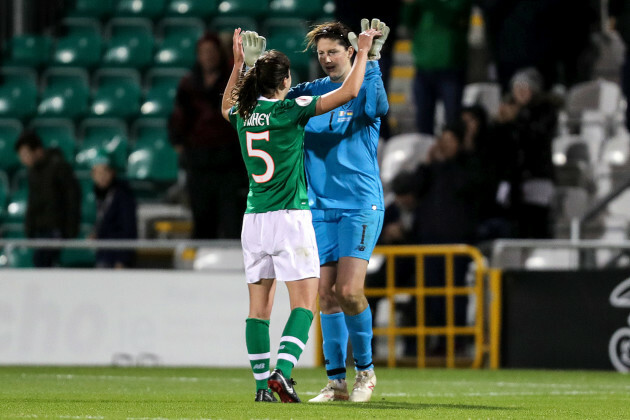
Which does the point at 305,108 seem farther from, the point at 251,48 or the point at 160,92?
the point at 160,92

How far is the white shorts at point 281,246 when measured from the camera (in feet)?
22.4

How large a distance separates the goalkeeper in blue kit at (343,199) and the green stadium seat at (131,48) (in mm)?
9803

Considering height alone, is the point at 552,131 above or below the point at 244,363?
above

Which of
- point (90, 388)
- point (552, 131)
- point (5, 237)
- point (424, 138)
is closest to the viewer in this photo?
point (90, 388)

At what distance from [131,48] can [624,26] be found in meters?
6.51

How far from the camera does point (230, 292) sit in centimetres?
1262

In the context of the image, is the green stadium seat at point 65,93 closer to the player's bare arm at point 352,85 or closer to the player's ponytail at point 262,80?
the player's ponytail at point 262,80

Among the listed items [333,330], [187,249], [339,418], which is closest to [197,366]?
[187,249]

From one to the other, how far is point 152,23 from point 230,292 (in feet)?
20.9

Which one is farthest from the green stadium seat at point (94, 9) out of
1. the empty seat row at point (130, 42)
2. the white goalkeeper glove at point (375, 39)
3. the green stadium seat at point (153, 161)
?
the white goalkeeper glove at point (375, 39)

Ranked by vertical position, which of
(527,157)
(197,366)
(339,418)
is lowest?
(197,366)

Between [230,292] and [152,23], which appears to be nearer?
[230,292]

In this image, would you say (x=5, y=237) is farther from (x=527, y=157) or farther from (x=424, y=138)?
(x=527, y=157)

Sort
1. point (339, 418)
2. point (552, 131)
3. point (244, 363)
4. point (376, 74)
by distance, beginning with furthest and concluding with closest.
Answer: point (552, 131) < point (244, 363) < point (376, 74) < point (339, 418)
